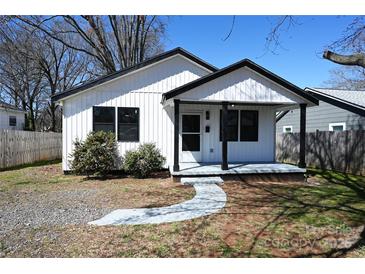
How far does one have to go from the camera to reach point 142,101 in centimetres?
1066

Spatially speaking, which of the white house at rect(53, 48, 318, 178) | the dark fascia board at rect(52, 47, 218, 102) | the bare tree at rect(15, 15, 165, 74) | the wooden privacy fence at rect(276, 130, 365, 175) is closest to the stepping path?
the white house at rect(53, 48, 318, 178)

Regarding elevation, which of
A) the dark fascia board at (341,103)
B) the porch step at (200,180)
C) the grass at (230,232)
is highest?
the dark fascia board at (341,103)

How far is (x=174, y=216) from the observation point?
528 centimetres

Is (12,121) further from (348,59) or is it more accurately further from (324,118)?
(348,59)

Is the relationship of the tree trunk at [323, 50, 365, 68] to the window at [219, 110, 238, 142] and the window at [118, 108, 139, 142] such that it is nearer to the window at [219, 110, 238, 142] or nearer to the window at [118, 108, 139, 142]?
the window at [219, 110, 238, 142]

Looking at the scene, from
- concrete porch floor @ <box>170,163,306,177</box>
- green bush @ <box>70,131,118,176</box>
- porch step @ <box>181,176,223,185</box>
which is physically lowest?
porch step @ <box>181,176,223,185</box>

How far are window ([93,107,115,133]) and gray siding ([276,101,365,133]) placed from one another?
11872 millimetres

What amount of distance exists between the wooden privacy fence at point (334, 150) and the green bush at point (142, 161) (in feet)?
27.2

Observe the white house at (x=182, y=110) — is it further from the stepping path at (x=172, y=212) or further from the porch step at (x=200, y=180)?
the stepping path at (x=172, y=212)

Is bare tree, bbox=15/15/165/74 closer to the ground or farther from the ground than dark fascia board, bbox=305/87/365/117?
farther from the ground

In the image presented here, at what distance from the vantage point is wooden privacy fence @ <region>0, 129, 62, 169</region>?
12.2 m

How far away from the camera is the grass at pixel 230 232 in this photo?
370 cm

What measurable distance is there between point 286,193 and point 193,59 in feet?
22.2

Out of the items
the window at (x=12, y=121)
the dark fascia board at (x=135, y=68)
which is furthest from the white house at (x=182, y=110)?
the window at (x=12, y=121)
